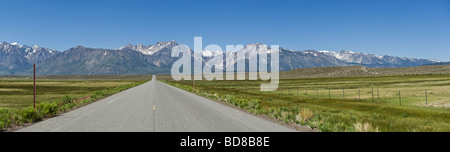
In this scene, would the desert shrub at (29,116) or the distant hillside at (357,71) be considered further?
the distant hillside at (357,71)

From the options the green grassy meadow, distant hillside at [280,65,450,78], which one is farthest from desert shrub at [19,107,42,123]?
distant hillside at [280,65,450,78]

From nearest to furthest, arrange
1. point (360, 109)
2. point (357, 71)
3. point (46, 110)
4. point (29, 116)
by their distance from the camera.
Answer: point (29, 116) → point (46, 110) → point (360, 109) → point (357, 71)

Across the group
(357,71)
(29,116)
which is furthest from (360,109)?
(357,71)

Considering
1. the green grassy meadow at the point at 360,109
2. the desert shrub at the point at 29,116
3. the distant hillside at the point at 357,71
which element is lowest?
the green grassy meadow at the point at 360,109

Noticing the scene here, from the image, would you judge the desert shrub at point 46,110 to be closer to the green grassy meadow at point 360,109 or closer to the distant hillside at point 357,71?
the green grassy meadow at point 360,109

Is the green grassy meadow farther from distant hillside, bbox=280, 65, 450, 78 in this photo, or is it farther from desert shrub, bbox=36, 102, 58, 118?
distant hillside, bbox=280, 65, 450, 78

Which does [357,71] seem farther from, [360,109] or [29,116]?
[29,116]

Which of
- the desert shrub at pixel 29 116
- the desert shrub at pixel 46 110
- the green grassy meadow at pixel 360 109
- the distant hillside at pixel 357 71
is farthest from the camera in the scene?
the distant hillside at pixel 357 71

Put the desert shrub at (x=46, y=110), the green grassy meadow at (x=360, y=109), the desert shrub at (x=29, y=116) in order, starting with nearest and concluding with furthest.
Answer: the desert shrub at (x=29, y=116)
the green grassy meadow at (x=360, y=109)
the desert shrub at (x=46, y=110)

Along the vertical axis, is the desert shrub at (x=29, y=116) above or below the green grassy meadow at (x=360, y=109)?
above

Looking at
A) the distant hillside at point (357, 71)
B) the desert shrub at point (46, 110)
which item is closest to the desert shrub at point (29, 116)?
the desert shrub at point (46, 110)

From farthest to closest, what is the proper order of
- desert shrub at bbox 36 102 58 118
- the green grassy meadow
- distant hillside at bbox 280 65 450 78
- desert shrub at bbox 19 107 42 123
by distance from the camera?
distant hillside at bbox 280 65 450 78 < desert shrub at bbox 36 102 58 118 < the green grassy meadow < desert shrub at bbox 19 107 42 123
